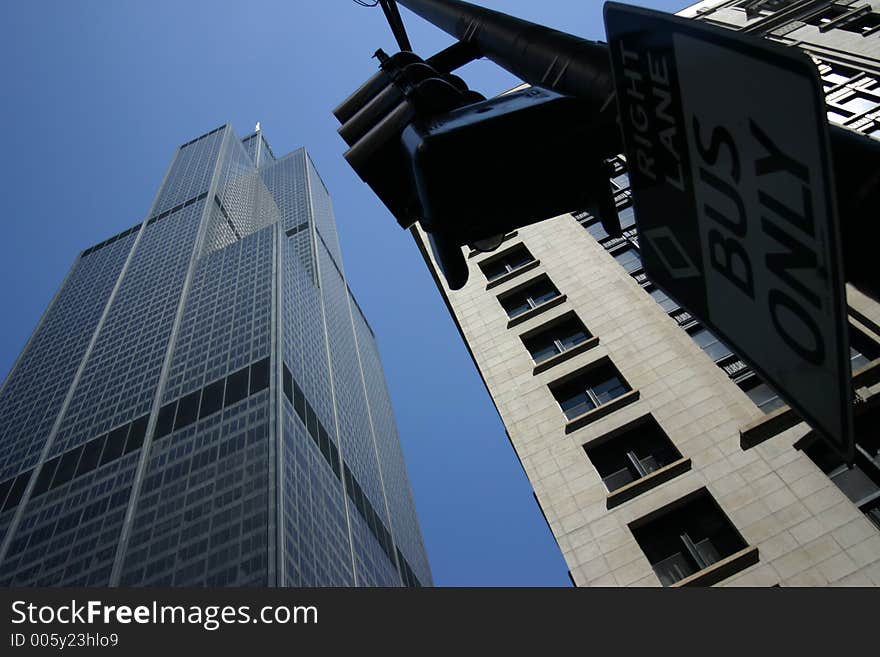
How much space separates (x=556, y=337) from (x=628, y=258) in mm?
6175

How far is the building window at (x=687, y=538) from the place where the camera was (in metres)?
16.6

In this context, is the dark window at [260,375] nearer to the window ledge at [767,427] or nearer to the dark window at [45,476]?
the dark window at [45,476]

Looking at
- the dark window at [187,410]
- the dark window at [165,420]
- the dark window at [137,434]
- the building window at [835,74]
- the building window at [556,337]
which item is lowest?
the dark window at [137,434]

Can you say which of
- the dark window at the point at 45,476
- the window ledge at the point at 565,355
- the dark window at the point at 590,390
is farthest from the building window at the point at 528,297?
the dark window at the point at 45,476

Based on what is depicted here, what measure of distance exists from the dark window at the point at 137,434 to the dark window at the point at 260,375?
1764 cm

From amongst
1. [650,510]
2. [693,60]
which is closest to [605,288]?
[650,510]

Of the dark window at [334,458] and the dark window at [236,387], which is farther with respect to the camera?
the dark window at [334,458]

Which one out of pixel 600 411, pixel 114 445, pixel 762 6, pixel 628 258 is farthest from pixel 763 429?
pixel 114 445

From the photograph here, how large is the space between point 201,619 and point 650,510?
12955 millimetres

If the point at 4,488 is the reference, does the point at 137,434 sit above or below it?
above

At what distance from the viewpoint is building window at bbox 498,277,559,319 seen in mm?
29141

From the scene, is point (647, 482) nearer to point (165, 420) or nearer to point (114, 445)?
point (165, 420)

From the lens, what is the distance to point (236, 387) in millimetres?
95875

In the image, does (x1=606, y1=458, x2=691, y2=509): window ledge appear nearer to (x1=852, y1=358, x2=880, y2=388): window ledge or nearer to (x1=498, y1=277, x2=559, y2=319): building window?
(x1=852, y1=358, x2=880, y2=388): window ledge
